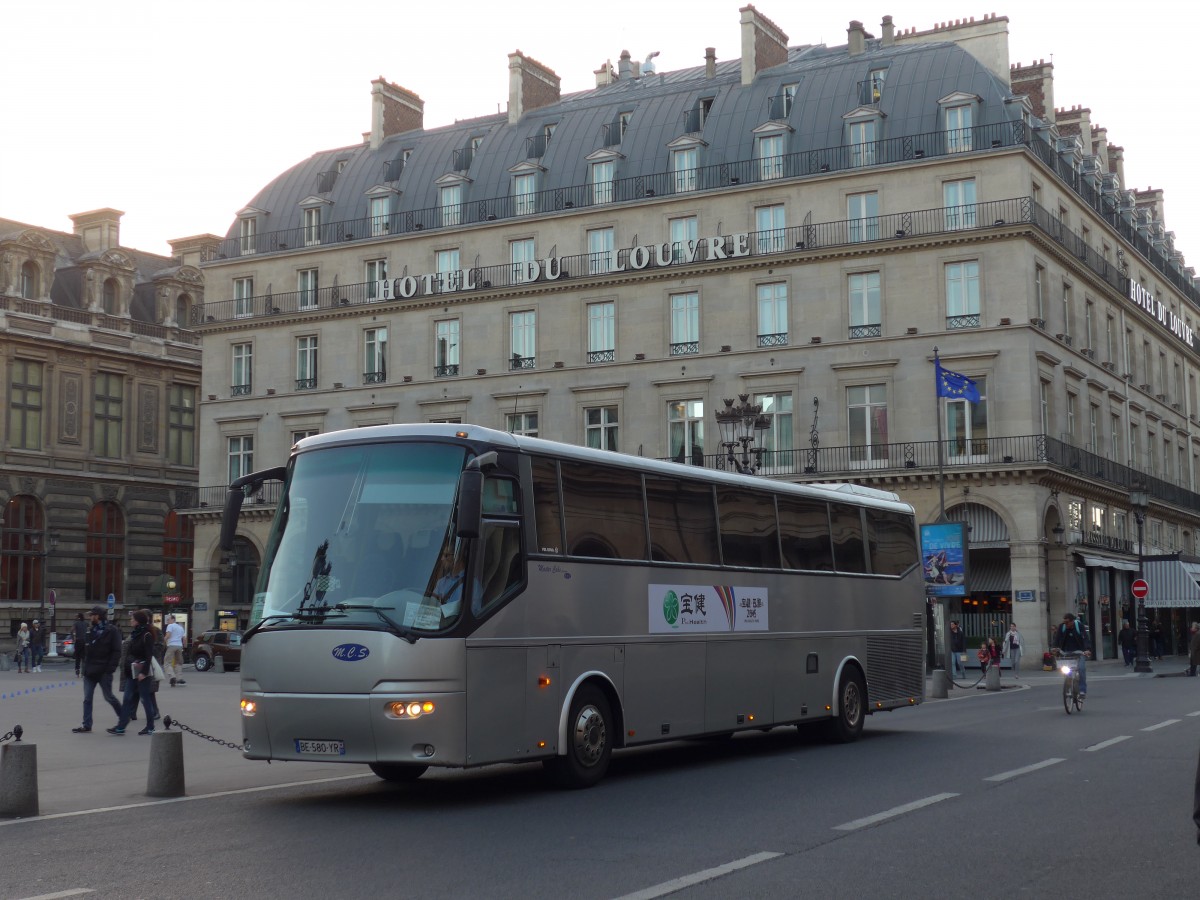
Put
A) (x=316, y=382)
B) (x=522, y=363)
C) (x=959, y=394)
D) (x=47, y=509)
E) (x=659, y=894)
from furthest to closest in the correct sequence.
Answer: (x=47, y=509) → (x=316, y=382) → (x=522, y=363) → (x=959, y=394) → (x=659, y=894)

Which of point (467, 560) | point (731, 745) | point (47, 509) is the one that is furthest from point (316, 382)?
point (467, 560)

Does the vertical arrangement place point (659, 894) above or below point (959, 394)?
below

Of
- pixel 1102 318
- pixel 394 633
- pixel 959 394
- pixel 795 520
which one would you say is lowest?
pixel 394 633

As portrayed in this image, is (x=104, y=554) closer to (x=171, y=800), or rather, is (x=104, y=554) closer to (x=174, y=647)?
(x=174, y=647)

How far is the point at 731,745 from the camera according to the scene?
63.8ft

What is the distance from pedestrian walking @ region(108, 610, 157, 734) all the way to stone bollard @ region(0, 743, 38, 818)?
8631 mm

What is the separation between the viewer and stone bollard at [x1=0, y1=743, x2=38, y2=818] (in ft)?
40.6

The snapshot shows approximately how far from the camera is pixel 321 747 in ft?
41.8

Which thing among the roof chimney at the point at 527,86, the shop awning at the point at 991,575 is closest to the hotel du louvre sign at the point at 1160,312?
the shop awning at the point at 991,575

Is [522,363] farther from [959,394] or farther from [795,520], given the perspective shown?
[795,520]

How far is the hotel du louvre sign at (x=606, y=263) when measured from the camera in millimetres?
54062

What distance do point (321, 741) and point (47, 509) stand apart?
57241 mm

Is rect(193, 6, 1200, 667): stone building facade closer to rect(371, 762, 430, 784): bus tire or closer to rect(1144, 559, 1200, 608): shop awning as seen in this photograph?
rect(1144, 559, 1200, 608): shop awning

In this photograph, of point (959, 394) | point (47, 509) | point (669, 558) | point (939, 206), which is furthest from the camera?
point (47, 509)
